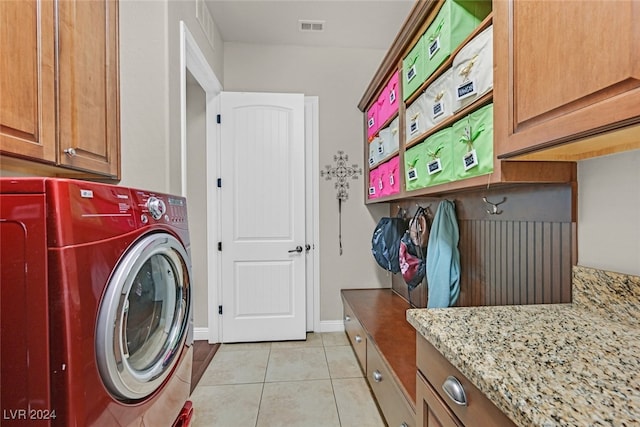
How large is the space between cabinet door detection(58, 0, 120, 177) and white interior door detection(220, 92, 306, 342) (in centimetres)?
134

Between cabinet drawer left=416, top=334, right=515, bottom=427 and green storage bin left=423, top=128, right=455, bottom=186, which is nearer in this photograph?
cabinet drawer left=416, top=334, right=515, bottom=427

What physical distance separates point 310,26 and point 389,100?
3.89ft

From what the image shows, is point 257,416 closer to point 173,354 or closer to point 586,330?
point 173,354

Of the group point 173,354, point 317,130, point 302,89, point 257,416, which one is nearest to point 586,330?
point 173,354

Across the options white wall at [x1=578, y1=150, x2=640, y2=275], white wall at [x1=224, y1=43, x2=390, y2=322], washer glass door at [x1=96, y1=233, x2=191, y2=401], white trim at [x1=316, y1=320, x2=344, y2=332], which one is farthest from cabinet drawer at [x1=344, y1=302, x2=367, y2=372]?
white wall at [x1=578, y1=150, x2=640, y2=275]

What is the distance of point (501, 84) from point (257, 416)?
2.13m

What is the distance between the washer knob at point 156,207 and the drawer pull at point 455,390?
119 cm

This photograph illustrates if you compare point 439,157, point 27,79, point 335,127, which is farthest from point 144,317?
point 335,127

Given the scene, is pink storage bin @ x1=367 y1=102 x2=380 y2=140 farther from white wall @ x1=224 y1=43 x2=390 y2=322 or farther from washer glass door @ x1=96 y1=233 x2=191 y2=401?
washer glass door @ x1=96 y1=233 x2=191 y2=401

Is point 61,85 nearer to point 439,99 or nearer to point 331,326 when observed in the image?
point 439,99

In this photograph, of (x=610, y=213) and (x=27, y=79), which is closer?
(x=610, y=213)

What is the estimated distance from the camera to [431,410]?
0.95 meters

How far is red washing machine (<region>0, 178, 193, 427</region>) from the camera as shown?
77 centimetres

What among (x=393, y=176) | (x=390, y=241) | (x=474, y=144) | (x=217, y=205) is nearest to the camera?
(x=474, y=144)
